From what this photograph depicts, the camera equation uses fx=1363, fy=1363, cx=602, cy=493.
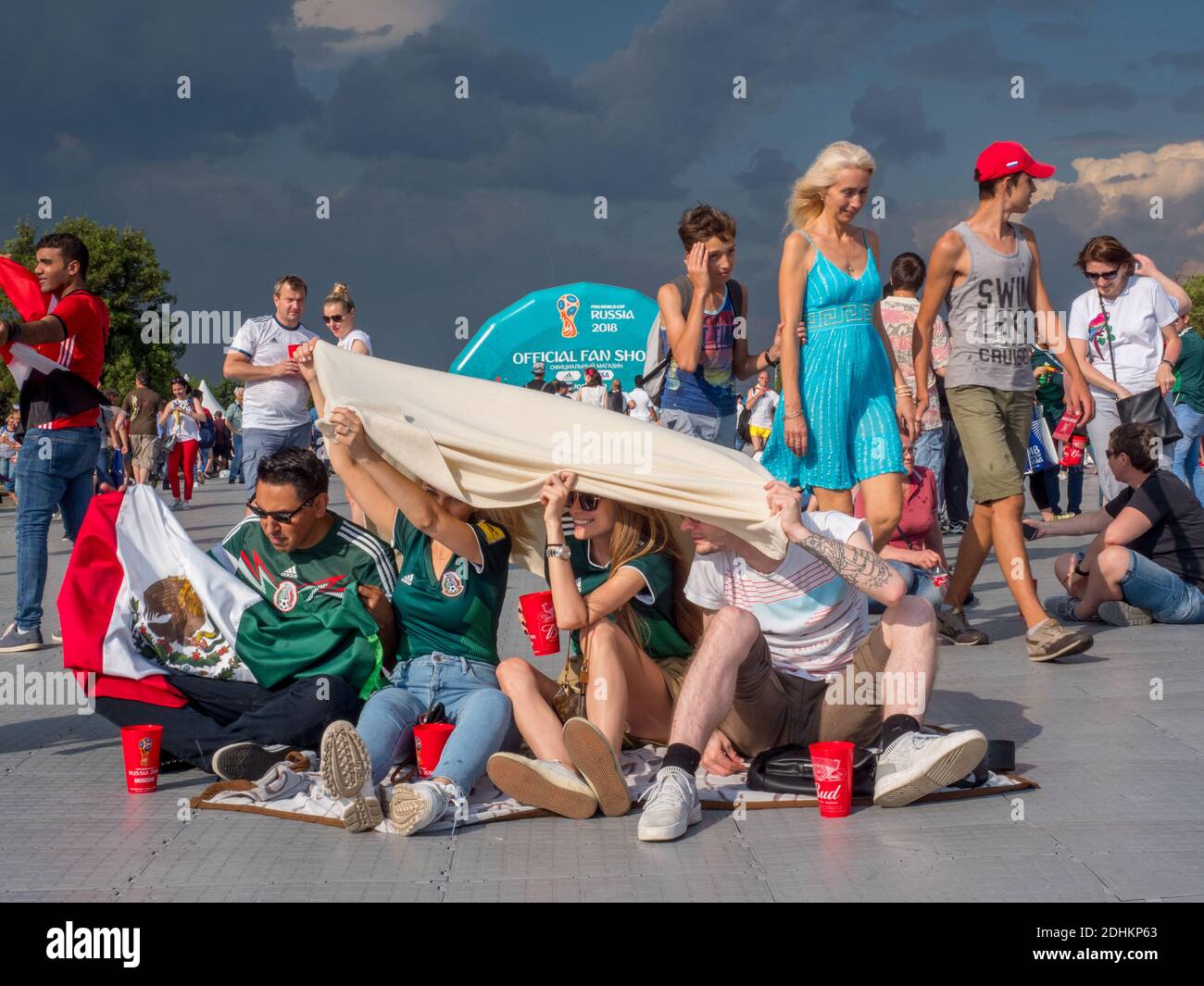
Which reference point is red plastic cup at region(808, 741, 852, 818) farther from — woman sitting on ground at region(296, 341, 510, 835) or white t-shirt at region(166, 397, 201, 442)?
white t-shirt at region(166, 397, 201, 442)

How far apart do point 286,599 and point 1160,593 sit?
506cm

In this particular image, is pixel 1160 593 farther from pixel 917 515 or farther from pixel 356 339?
pixel 356 339

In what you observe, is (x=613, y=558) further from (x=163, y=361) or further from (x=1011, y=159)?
(x=163, y=361)

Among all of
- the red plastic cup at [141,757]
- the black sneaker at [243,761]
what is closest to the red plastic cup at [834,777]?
the black sneaker at [243,761]

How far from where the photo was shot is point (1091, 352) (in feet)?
29.0

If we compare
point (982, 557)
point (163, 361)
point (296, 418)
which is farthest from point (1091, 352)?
point (163, 361)

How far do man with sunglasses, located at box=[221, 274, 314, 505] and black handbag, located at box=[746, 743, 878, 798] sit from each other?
434 centimetres

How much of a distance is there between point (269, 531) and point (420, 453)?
2.16ft

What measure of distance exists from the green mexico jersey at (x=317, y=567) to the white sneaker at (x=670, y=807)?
1.39m

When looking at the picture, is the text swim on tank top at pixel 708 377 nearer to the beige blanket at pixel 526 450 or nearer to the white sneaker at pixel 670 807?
the beige blanket at pixel 526 450

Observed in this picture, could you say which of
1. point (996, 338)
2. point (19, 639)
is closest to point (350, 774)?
point (19, 639)

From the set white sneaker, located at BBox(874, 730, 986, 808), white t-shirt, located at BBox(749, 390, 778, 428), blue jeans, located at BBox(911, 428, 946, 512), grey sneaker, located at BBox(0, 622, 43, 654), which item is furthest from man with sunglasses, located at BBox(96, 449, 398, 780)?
white t-shirt, located at BBox(749, 390, 778, 428)

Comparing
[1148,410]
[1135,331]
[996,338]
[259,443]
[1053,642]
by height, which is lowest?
[1053,642]

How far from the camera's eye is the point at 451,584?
4.82m
